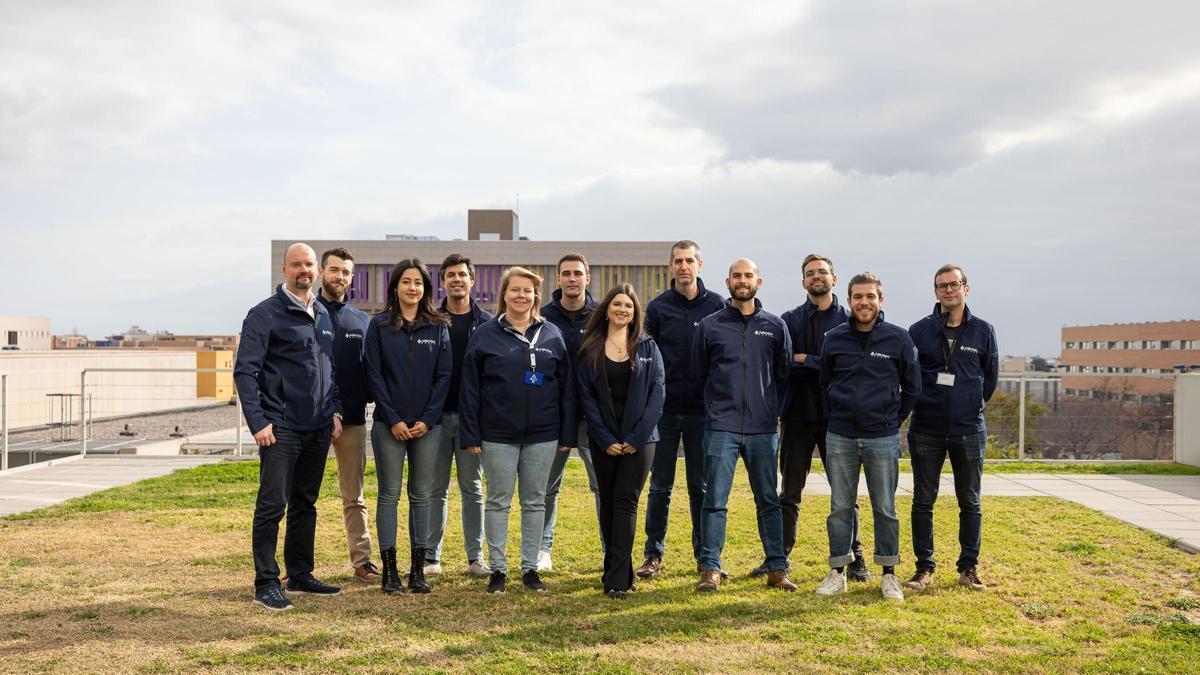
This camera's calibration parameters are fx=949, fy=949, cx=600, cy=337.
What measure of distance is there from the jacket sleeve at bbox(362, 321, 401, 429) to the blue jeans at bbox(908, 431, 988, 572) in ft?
9.64

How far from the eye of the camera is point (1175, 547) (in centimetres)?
688

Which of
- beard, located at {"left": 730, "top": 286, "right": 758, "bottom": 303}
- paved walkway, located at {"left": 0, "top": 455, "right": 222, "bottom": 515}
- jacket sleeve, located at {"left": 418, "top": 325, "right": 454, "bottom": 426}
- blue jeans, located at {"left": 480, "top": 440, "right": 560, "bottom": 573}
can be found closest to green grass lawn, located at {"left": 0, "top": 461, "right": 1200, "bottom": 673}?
blue jeans, located at {"left": 480, "top": 440, "right": 560, "bottom": 573}

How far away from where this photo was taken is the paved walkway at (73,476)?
8.78 m

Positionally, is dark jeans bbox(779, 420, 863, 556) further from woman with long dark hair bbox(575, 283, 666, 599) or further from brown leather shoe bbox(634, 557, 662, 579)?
woman with long dark hair bbox(575, 283, 666, 599)

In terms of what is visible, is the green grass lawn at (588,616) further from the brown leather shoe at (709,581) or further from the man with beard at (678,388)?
the man with beard at (678,388)

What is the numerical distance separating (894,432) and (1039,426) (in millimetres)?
9048

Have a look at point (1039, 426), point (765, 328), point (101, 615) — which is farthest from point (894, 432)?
point (1039, 426)

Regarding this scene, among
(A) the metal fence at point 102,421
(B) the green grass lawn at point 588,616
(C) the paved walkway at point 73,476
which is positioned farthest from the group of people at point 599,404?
(A) the metal fence at point 102,421

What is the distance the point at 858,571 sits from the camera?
18.6 ft

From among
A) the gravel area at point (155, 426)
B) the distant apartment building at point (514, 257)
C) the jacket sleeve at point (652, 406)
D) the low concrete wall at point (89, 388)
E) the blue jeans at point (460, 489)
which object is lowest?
the gravel area at point (155, 426)

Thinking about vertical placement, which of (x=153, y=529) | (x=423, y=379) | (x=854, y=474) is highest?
(x=423, y=379)

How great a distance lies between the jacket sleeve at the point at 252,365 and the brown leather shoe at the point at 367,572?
1.21 m

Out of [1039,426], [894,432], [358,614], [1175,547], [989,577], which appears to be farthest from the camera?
[1039,426]

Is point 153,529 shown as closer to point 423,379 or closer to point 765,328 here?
point 423,379
